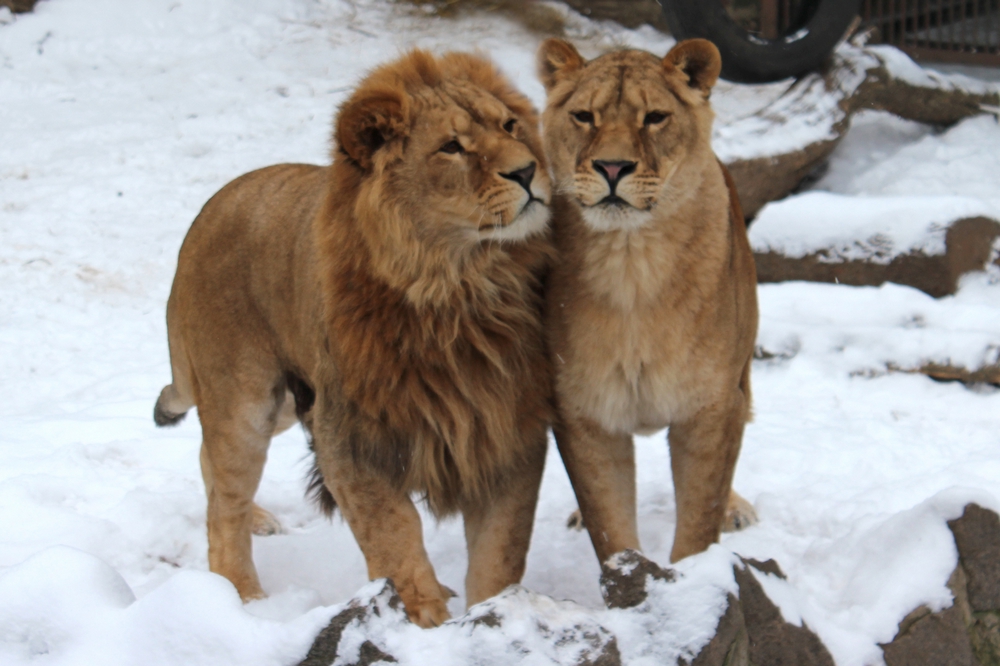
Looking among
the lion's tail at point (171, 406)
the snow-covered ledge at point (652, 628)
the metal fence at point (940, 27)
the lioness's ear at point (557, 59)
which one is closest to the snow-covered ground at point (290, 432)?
the snow-covered ledge at point (652, 628)

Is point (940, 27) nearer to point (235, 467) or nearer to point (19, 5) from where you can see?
point (235, 467)

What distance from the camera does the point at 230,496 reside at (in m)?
3.76

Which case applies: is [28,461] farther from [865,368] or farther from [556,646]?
[865,368]

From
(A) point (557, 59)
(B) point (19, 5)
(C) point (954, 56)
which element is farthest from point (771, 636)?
(B) point (19, 5)

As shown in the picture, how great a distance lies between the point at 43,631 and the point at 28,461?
2392 millimetres

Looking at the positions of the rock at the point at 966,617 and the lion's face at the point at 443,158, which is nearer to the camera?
the rock at the point at 966,617

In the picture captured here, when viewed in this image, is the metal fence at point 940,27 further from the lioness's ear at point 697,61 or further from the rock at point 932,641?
the rock at point 932,641

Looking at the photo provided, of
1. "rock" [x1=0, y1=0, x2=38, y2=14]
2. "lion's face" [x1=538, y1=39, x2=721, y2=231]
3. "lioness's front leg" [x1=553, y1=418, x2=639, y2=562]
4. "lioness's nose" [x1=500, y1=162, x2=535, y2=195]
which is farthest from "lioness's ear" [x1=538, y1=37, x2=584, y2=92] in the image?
"rock" [x1=0, y1=0, x2=38, y2=14]

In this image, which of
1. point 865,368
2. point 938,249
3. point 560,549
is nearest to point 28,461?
point 560,549

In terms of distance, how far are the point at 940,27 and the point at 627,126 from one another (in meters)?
7.52

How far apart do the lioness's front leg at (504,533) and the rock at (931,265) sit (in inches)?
134

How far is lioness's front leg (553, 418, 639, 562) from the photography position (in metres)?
3.18

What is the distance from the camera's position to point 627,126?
299cm

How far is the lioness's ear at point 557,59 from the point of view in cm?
337
